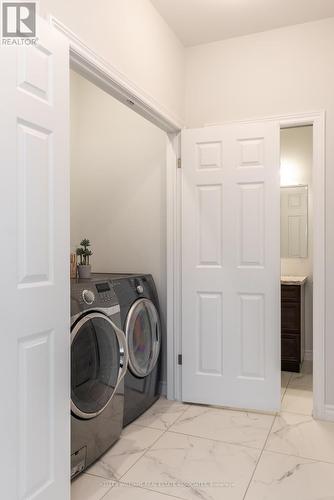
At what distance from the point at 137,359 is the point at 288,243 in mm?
2376

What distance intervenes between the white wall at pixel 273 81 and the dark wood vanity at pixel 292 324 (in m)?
1.02

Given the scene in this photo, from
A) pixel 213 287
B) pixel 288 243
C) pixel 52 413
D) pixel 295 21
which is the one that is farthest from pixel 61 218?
pixel 288 243

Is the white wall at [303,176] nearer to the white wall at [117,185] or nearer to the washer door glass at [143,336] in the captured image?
the white wall at [117,185]

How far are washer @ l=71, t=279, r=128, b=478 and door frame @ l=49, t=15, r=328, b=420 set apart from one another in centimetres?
78

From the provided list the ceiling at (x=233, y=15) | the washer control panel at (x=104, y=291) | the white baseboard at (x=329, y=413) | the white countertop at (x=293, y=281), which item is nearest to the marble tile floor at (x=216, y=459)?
the white baseboard at (x=329, y=413)

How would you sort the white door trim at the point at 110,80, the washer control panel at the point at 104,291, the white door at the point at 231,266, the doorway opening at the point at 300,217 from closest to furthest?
the white door trim at the point at 110,80 → the washer control panel at the point at 104,291 → the white door at the point at 231,266 → the doorway opening at the point at 300,217

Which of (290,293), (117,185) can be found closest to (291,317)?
(290,293)

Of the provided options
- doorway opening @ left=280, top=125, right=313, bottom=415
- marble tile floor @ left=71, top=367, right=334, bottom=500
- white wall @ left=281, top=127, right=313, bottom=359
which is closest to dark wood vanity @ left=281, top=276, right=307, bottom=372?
doorway opening @ left=280, top=125, right=313, bottom=415

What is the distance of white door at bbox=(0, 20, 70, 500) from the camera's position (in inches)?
53.4

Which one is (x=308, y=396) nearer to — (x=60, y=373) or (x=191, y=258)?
(x=191, y=258)

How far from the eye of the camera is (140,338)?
283cm

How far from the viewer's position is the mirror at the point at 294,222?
4.29m

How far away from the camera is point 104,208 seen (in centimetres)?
344

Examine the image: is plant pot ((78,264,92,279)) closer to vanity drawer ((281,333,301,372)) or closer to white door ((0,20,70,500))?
white door ((0,20,70,500))
